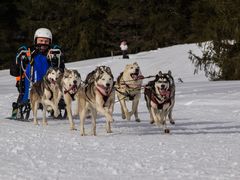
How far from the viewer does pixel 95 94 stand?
30.2ft

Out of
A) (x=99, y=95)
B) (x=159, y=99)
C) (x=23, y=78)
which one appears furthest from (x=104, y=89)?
(x=23, y=78)

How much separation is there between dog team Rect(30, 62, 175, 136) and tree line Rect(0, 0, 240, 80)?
2899 cm

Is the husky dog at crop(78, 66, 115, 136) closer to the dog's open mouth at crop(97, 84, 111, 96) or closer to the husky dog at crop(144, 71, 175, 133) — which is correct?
the dog's open mouth at crop(97, 84, 111, 96)

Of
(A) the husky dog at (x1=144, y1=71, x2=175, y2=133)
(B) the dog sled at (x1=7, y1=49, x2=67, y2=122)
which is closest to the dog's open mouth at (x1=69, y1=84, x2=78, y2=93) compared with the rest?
(A) the husky dog at (x1=144, y1=71, x2=175, y2=133)

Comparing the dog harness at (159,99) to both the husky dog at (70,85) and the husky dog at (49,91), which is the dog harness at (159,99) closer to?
the husky dog at (70,85)

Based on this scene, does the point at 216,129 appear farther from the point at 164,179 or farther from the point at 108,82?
the point at 164,179

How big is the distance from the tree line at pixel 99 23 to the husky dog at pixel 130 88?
27604 millimetres

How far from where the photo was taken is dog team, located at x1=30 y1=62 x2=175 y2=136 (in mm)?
9180

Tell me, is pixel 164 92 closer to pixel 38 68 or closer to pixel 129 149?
pixel 129 149

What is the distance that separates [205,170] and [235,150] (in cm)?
158

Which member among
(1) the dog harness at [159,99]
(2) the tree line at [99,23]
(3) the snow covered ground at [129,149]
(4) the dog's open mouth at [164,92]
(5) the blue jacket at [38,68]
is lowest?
(3) the snow covered ground at [129,149]

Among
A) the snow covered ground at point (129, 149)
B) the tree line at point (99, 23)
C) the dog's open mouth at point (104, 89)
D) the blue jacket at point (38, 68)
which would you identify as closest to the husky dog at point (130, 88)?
the snow covered ground at point (129, 149)

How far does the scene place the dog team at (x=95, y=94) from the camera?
9.18m

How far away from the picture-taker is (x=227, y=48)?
2236 centimetres
